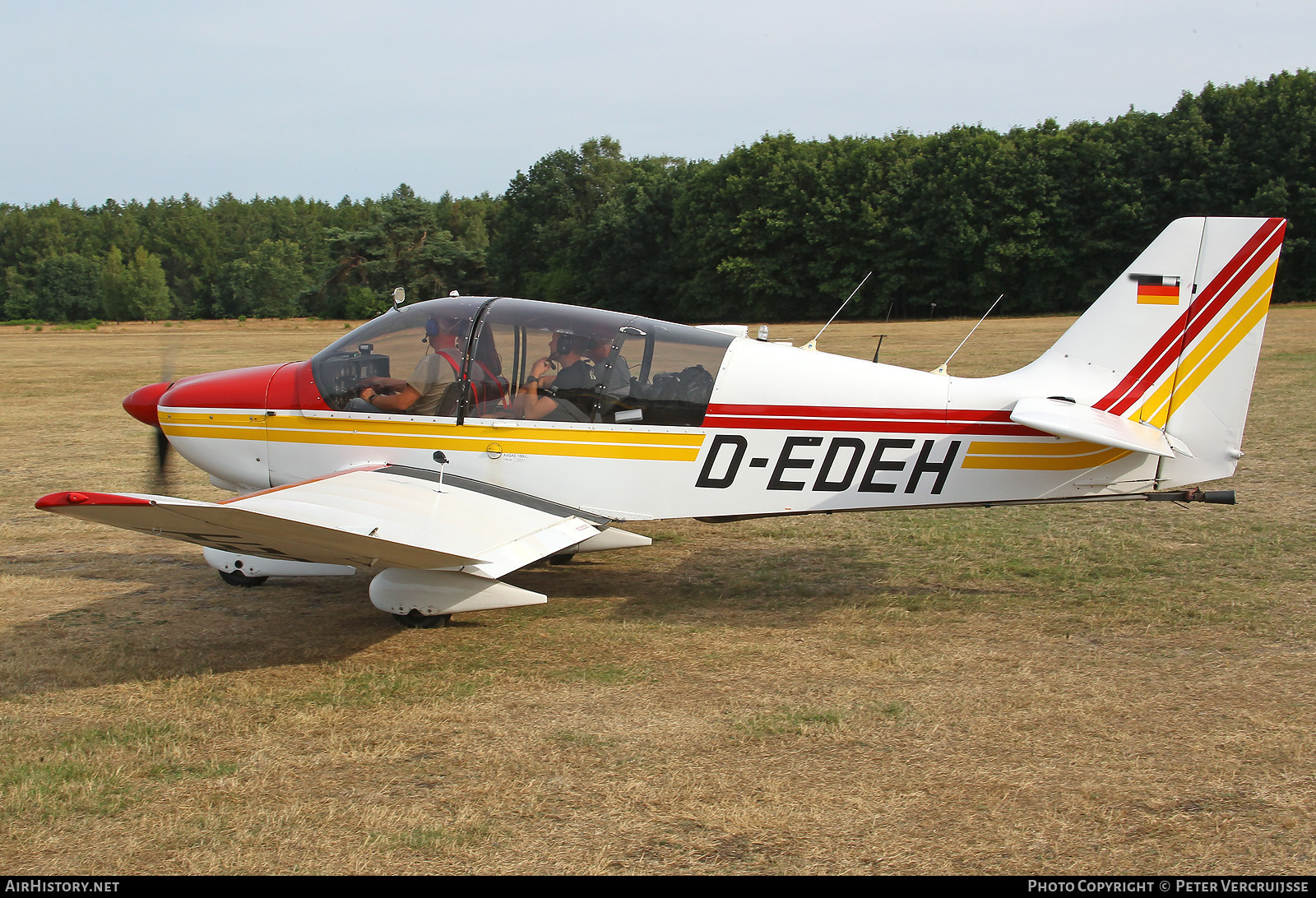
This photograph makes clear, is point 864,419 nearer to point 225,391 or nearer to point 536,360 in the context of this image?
point 536,360

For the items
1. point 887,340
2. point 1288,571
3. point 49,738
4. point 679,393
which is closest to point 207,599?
point 49,738

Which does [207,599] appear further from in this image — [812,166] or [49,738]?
[812,166]

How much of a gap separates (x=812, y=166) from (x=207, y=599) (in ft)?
175

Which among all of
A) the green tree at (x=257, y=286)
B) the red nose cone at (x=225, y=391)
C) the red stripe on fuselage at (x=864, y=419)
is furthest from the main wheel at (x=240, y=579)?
the green tree at (x=257, y=286)

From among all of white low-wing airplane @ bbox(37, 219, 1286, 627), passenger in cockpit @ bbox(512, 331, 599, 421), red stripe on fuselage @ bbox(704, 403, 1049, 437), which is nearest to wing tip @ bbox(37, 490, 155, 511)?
white low-wing airplane @ bbox(37, 219, 1286, 627)

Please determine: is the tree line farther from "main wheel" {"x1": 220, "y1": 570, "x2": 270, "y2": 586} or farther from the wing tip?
the wing tip

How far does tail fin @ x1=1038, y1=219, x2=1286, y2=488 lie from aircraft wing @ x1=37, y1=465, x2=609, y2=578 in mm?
3510

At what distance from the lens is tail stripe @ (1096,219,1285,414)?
5.75 meters

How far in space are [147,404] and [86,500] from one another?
3072 millimetres

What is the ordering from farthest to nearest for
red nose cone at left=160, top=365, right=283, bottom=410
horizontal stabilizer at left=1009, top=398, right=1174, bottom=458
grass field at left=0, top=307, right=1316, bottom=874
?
red nose cone at left=160, top=365, right=283, bottom=410 → horizontal stabilizer at left=1009, top=398, right=1174, bottom=458 → grass field at left=0, top=307, right=1316, bottom=874

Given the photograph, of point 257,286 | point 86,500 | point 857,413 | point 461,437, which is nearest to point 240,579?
point 461,437

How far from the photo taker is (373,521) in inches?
212

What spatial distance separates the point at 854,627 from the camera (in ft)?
19.5

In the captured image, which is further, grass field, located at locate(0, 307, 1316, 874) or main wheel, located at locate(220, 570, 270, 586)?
main wheel, located at locate(220, 570, 270, 586)
